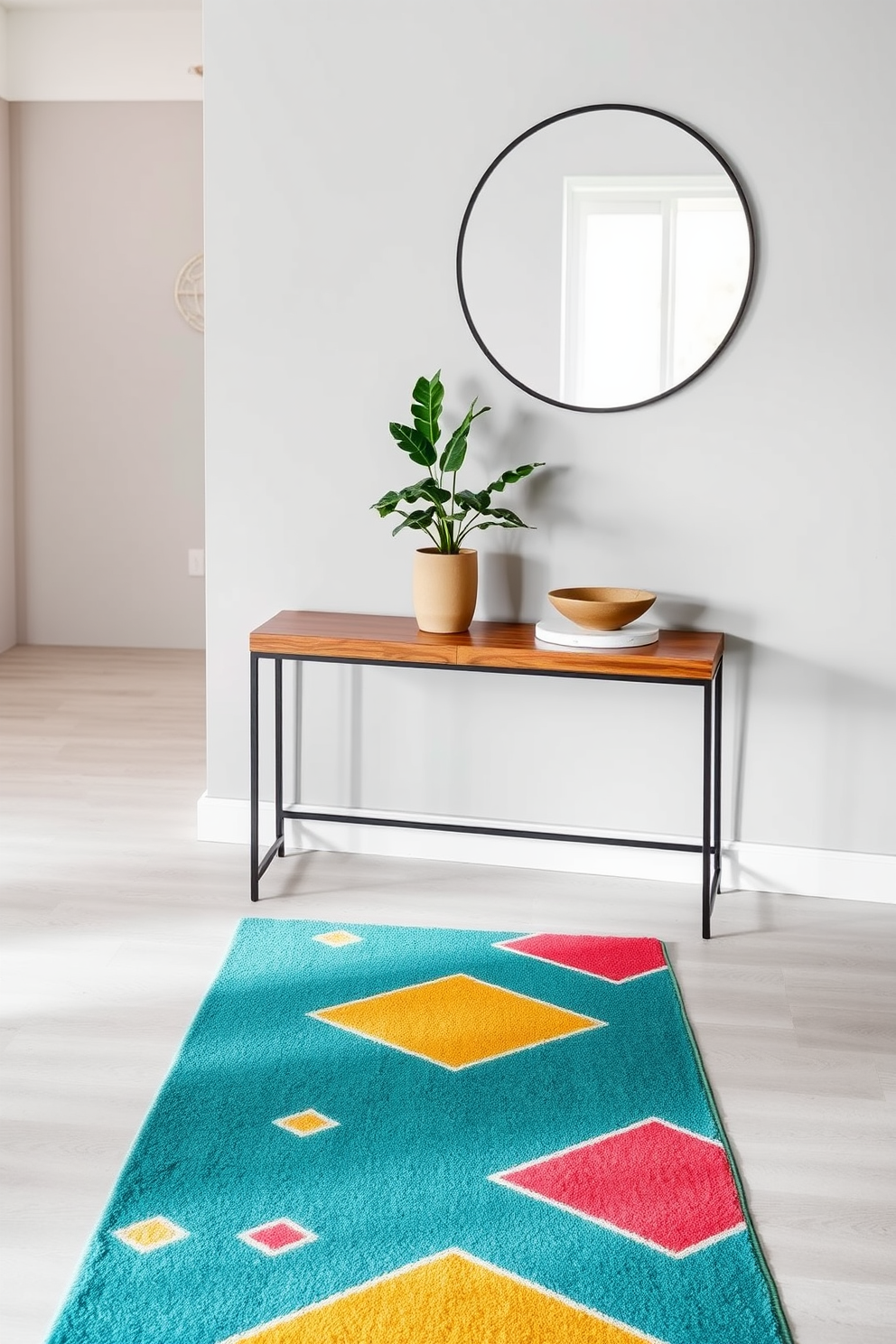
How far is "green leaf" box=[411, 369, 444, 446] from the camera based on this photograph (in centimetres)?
324

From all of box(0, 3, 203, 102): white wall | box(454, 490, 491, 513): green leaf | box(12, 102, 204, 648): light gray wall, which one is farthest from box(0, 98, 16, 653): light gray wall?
box(454, 490, 491, 513): green leaf

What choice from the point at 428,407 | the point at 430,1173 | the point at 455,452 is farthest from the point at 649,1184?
the point at 428,407

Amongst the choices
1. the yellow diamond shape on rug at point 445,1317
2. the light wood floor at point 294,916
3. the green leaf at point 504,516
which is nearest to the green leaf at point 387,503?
the green leaf at point 504,516

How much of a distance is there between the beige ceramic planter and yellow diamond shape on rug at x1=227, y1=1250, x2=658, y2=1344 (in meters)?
1.67

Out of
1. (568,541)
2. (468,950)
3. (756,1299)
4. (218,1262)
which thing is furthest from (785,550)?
(218,1262)

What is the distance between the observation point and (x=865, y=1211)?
2078 millimetres

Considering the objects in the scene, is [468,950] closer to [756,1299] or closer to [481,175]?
[756,1299]

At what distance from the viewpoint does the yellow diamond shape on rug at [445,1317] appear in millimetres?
1747

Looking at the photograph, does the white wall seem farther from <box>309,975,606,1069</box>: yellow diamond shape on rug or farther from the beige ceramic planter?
<box>309,975,606,1069</box>: yellow diamond shape on rug

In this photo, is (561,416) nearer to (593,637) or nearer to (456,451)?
(456,451)

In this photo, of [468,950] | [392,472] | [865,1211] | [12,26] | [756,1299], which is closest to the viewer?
[756,1299]

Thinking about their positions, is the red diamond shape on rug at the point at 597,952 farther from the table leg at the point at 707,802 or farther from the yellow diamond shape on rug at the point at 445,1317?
the yellow diamond shape on rug at the point at 445,1317

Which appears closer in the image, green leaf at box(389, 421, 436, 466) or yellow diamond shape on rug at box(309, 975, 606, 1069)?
yellow diamond shape on rug at box(309, 975, 606, 1069)

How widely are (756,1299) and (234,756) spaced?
2.22 meters
